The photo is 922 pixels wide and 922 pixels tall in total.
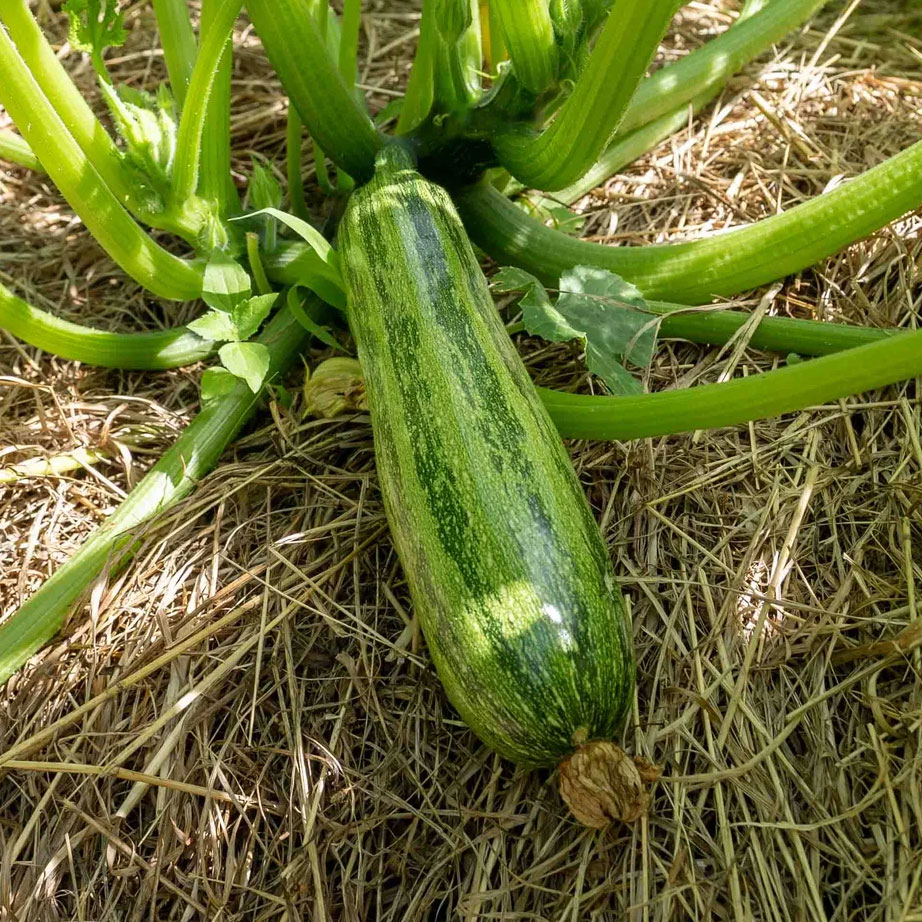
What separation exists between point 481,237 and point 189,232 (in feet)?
2.10

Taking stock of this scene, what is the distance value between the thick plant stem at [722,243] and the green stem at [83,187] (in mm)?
676

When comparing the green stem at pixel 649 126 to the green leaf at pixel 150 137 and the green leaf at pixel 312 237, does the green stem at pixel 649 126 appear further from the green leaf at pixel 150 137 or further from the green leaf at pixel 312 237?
the green leaf at pixel 150 137

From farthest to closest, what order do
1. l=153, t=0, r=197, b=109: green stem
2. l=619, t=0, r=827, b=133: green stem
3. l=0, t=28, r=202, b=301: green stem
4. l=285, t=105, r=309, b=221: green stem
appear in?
l=619, t=0, r=827, b=133: green stem → l=285, t=105, r=309, b=221: green stem → l=153, t=0, r=197, b=109: green stem → l=0, t=28, r=202, b=301: green stem

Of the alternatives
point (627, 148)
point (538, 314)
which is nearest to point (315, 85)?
point (538, 314)

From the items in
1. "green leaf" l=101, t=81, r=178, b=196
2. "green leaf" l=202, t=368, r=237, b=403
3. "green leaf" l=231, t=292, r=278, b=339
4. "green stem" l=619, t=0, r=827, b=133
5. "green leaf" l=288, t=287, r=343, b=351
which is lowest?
"green stem" l=619, t=0, r=827, b=133

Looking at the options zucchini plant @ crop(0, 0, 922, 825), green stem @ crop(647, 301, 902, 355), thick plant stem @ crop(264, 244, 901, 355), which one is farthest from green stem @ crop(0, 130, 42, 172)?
green stem @ crop(647, 301, 902, 355)

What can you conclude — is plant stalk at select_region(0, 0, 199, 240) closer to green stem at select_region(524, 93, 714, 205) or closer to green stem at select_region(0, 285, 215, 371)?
green stem at select_region(0, 285, 215, 371)

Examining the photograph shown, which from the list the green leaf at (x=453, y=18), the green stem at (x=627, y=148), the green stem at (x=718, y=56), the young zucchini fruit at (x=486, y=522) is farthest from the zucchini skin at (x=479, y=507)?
the green stem at (x=718, y=56)

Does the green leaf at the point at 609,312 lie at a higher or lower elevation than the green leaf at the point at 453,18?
lower

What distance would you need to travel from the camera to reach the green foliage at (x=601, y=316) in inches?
69.9

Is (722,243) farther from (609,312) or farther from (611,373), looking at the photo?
(611,373)

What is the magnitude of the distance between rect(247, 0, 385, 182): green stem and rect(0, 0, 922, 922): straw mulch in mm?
577

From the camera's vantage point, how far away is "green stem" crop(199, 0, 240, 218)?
1.96 metres

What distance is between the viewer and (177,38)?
6.84 feet
